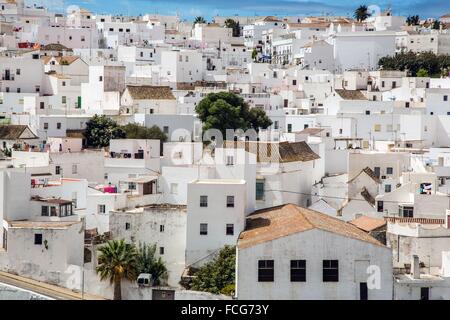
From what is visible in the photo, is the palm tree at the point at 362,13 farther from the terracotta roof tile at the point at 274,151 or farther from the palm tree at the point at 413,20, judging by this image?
the terracotta roof tile at the point at 274,151

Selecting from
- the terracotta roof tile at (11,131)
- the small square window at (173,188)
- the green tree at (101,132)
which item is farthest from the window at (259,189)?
the terracotta roof tile at (11,131)

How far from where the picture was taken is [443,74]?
37.3 metres

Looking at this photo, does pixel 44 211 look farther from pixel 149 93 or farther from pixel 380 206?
pixel 149 93

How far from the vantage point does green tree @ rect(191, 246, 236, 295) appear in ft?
45.1

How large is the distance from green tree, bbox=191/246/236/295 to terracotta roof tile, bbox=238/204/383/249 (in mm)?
350

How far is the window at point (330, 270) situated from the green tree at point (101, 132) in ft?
36.8

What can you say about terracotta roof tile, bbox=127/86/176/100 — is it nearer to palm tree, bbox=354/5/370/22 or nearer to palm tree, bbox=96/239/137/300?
palm tree, bbox=96/239/137/300

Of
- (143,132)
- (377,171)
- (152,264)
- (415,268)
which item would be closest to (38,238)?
(152,264)

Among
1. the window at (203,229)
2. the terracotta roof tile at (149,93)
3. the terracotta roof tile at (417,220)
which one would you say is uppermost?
the terracotta roof tile at (149,93)

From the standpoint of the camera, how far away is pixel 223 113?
2558 centimetres

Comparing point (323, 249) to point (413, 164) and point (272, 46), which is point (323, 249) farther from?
point (272, 46)

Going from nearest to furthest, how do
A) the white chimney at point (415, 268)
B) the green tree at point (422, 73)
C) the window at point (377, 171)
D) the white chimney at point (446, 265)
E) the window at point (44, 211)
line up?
the white chimney at point (415, 268) → the white chimney at point (446, 265) → the window at point (44, 211) → the window at point (377, 171) → the green tree at point (422, 73)

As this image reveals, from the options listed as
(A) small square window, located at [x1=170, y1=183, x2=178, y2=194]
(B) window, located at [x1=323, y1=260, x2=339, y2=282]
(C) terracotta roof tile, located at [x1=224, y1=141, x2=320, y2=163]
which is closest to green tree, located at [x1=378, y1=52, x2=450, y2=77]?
(C) terracotta roof tile, located at [x1=224, y1=141, x2=320, y2=163]

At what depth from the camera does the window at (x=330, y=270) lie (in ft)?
41.2
